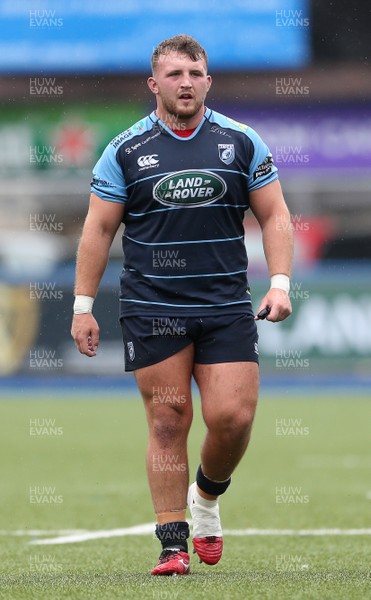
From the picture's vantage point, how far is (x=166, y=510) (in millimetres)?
6133

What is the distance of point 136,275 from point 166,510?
1.01 m

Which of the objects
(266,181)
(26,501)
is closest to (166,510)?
(266,181)

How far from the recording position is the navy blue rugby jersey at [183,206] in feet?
19.8

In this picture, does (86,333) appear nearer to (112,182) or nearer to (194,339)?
(194,339)

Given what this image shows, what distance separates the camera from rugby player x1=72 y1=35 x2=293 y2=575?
6.04 metres

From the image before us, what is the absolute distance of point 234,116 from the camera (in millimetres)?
25797

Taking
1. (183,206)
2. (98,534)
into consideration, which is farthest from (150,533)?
(183,206)

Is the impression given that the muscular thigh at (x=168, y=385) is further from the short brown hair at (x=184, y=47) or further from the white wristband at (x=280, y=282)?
the short brown hair at (x=184, y=47)

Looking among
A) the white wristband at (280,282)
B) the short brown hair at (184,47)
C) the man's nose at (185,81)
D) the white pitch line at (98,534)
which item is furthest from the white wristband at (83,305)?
the white pitch line at (98,534)

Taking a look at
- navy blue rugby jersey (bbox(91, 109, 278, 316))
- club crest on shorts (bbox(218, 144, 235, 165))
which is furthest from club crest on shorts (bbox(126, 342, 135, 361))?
club crest on shorts (bbox(218, 144, 235, 165))

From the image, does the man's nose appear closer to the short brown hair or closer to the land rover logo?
the short brown hair

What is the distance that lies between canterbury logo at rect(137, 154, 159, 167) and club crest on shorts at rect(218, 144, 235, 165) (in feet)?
0.91

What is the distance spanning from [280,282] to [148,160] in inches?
29.8

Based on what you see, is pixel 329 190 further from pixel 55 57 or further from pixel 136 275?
pixel 136 275
